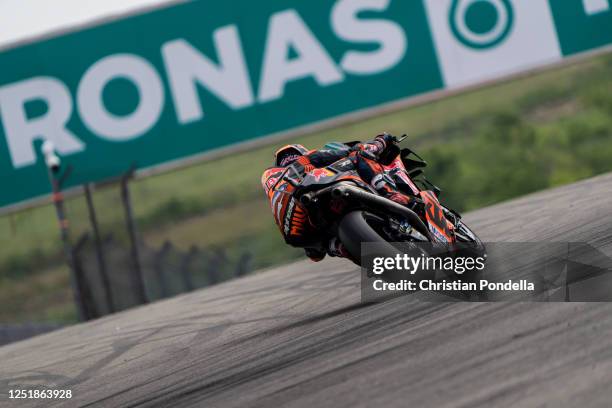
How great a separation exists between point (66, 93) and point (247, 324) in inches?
389

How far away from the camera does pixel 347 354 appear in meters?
5.51

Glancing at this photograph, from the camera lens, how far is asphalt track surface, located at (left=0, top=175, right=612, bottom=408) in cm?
436

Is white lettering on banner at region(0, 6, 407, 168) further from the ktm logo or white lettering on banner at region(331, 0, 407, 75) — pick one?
the ktm logo

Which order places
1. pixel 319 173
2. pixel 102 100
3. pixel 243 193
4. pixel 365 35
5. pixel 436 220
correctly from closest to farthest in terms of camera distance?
pixel 319 173 → pixel 436 220 → pixel 102 100 → pixel 365 35 → pixel 243 193

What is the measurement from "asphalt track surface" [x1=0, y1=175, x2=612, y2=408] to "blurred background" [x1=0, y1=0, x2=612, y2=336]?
443 cm

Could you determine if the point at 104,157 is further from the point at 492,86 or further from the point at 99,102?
the point at 492,86

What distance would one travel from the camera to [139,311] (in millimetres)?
13078

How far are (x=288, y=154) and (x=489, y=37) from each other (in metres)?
11.3

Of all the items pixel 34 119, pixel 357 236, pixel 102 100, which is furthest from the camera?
pixel 102 100

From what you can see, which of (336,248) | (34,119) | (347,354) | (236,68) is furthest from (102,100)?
(347,354)

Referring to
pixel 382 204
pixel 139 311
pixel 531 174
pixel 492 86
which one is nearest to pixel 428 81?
pixel 492 86

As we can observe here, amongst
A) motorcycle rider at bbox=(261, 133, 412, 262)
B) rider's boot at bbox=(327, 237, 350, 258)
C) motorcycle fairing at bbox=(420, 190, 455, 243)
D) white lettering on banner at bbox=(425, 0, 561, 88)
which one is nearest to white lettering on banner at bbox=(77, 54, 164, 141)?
white lettering on banner at bbox=(425, 0, 561, 88)

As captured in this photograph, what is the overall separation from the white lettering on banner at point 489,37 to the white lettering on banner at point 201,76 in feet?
11.7

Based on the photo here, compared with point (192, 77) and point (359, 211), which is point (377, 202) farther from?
point (192, 77)
